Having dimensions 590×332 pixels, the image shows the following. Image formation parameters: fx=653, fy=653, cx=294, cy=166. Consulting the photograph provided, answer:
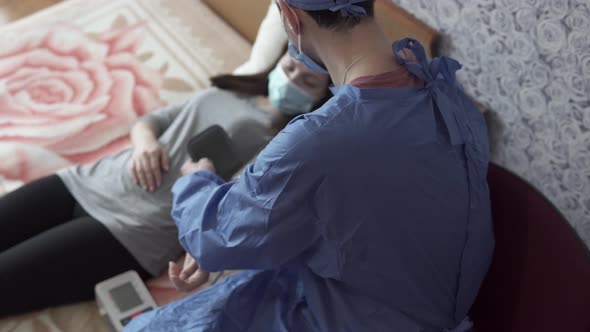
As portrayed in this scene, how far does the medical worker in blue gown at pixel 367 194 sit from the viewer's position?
3.17 ft

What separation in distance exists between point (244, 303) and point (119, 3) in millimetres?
1777

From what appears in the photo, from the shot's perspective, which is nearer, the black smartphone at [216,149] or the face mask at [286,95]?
the black smartphone at [216,149]

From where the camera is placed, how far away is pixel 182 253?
5.59 feet

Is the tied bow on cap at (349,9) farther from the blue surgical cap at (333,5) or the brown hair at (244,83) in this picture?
the brown hair at (244,83)

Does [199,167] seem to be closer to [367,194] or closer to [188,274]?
[188,274]

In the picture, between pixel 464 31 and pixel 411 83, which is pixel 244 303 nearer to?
Result: pixel 411 83

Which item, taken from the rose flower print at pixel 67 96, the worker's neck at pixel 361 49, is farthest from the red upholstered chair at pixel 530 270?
the rose flower print at pixel 67 96

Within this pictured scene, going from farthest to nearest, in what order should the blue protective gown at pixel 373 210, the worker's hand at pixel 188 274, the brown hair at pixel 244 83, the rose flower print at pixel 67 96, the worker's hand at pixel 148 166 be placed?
the rose flower print at pixel 67 96 < the brown hair at pixel 244 83 < the worker's hand at pixel 148 166 < the worker's hand at pixel 188 274 < the blue protective gown at pixel 373 210

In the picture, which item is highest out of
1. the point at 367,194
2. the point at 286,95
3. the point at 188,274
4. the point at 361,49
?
the point at 361,49

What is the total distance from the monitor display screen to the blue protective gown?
0.50 metres

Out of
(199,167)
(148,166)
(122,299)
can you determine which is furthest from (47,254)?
(199,167)

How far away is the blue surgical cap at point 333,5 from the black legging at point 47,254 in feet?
2.80

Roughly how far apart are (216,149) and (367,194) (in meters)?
0.67

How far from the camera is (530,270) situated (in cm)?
110
